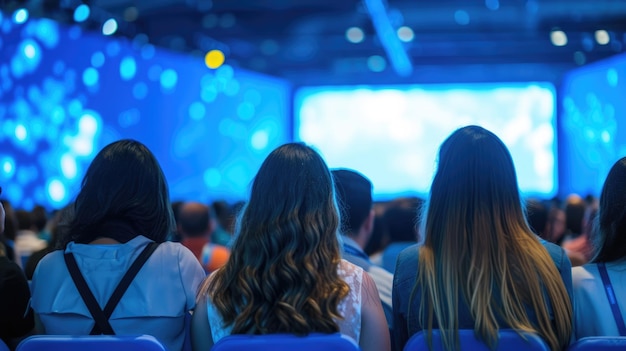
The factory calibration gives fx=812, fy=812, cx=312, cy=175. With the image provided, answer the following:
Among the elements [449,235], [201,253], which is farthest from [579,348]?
[201,253]

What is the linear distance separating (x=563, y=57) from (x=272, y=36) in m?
6.51

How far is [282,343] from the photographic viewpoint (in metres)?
1.88

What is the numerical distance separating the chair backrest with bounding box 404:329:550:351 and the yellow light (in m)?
12.0

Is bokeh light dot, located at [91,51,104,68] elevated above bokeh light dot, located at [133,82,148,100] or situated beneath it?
elevated above

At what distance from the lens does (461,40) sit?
14.8m

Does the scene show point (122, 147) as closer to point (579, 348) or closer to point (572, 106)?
point (579, 348)

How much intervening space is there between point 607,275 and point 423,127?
13859 millimetres

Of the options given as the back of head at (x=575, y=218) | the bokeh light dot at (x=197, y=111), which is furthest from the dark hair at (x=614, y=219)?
the bokeh light dot at (x=197, y=111)

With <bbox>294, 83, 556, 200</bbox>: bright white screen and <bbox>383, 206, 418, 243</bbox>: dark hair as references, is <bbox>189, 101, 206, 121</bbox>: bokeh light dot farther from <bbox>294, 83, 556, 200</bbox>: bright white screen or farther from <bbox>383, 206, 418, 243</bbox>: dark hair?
<bbox>383, 206, 418, 243</bbox>: dark hair

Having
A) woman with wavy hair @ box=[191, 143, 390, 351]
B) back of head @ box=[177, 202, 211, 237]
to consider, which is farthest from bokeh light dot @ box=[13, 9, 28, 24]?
woman with wavy hair @ box=[191, 143, 390, 351]

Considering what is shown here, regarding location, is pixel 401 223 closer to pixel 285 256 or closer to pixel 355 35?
pixel 285 256

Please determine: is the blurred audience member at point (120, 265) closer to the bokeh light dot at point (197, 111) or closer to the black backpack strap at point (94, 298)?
the black backpack strap at point (94, 298)

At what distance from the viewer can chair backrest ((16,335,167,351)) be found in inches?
75.9

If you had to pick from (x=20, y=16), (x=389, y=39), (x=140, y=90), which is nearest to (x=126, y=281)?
(x=20, y=16)
